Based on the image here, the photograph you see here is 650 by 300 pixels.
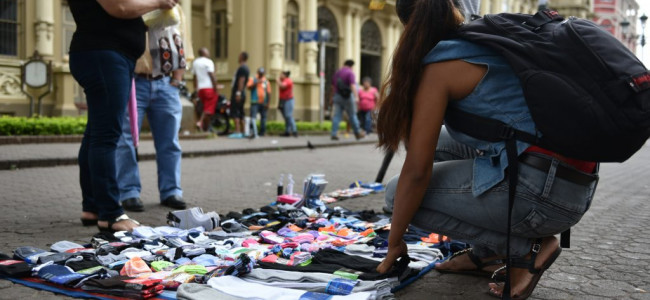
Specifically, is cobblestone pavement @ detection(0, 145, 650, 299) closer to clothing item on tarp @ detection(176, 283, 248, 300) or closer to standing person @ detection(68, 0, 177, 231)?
standing person @ detection(68, 0, 177, 231)

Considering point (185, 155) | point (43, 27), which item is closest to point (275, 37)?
point (43, 27)

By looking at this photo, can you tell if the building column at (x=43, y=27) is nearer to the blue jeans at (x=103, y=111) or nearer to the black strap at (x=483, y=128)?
the blue jeans at (x=103, y=111)

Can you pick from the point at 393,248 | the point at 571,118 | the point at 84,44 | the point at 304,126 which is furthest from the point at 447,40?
the point at 304,126

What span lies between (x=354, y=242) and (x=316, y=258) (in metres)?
0.54

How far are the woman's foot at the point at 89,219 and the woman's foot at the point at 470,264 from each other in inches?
101

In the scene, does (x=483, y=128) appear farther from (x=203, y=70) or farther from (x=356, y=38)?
(x=356, y=38)

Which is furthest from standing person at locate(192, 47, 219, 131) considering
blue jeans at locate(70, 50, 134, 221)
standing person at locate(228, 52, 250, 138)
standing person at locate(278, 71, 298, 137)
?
blue jeans at locate(70, 50, 134, 221)

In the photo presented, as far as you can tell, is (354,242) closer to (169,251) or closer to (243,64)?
(169,251)

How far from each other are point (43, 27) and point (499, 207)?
649 inches

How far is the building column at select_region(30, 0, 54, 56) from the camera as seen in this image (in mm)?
16453

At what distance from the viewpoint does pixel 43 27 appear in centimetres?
1648

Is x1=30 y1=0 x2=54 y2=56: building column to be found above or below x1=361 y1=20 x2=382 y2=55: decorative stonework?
below

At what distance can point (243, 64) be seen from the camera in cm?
1547

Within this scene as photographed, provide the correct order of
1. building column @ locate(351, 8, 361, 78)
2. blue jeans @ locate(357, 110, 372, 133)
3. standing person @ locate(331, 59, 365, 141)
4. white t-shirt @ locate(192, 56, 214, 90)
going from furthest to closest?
building column @ locate(351, 8, 361, 78)
blue jeans @ locate(357, 110, 372, 133)
standing person @ locate(331, 59, 365, 141)
white t-shirt @ locate(192, 56, 214, 90)
